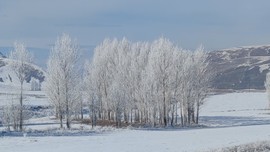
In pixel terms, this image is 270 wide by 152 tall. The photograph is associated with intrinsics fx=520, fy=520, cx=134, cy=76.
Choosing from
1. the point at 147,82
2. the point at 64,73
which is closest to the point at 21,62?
the point at 64,73

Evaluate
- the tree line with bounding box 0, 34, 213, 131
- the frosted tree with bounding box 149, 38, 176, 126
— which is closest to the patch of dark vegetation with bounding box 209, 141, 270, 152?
the tree line with bounding box 0, 34, 213, 131

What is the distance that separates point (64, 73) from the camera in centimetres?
6378

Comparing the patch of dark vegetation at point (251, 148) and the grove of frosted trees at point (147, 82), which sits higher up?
the grove of frosted trees at point (147, 82)

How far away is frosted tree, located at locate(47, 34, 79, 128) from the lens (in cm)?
6372

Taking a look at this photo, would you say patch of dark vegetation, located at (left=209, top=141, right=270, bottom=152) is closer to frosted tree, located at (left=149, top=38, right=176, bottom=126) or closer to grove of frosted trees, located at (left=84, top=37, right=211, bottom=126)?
grove of frosted trees, located at (left=84, top=37, right=211, bottom=126)

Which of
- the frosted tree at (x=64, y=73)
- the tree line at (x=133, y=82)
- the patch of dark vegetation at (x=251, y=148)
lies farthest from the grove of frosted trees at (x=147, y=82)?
the patch of dark vegetation at (x=251, y=148)

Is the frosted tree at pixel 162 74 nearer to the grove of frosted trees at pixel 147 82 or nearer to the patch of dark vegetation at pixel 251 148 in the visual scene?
the grove of frosted trees at pixel 147 82

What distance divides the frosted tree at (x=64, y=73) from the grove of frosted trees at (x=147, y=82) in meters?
8.05

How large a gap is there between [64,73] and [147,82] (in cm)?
1417

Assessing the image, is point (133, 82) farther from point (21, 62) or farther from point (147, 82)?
point (21, 62)

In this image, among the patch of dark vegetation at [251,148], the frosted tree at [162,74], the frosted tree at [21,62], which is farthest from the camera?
the frosted tree at [162,74]

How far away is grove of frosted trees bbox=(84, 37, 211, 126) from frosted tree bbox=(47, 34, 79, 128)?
805 cm

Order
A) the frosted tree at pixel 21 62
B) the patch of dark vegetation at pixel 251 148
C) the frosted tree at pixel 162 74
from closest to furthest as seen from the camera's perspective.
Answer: the patch of dark vegetation at pixel 251 148 < the frosted tree at pixel 21 62 < the frosted tree at pixel 162 74

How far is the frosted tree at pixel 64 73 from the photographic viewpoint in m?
63.7
